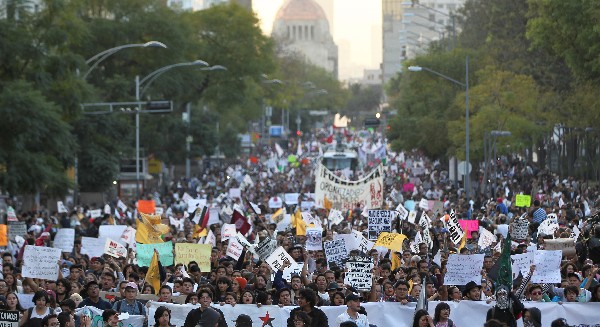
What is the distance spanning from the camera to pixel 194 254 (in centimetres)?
2128

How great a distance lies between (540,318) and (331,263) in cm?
619

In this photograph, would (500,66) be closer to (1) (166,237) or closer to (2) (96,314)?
(1) (166,237)

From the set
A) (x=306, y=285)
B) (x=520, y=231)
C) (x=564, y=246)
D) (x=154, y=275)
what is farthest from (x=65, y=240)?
(x=306, y=285)

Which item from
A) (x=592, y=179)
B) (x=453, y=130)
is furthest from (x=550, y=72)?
(x=453, y=130)

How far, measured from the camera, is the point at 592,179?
5556 cm

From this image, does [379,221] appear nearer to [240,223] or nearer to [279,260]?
[240,223]

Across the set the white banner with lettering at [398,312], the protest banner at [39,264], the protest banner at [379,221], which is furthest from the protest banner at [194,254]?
the protest banner at [379,221]

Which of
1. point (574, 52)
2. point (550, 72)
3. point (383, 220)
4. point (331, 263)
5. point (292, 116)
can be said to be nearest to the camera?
point (331, 263)

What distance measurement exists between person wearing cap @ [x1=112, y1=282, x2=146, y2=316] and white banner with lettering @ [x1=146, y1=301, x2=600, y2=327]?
0.12m

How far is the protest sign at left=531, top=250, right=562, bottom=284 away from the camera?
17.8 metres

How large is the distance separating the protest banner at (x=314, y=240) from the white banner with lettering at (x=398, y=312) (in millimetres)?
7021

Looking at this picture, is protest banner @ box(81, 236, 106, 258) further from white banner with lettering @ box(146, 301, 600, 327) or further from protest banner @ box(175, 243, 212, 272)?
white banner with lettering @ box(146, 301, 600, 327)

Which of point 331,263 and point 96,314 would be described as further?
point 331,263

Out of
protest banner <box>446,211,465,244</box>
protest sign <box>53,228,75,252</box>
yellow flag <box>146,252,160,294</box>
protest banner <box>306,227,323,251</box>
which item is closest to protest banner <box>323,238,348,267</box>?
protest banner <box>306,227,323,251</box>
